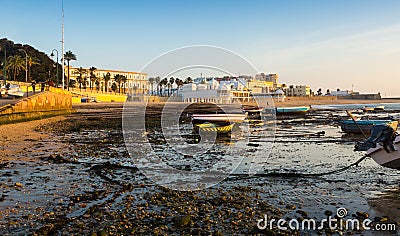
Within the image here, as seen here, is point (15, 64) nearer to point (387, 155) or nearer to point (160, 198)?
point (160, 198)

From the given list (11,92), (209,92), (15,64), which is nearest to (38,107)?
(11,92)

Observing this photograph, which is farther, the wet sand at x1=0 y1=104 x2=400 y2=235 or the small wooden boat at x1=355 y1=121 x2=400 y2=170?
the small wooden boat at x1=355 y1=121 x2=400 y2=170

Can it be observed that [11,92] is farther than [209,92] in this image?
No

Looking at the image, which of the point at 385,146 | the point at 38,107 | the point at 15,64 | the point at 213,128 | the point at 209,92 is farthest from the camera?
the point at 15,64

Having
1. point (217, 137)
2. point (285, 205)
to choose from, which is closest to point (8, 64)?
point (217, 137)

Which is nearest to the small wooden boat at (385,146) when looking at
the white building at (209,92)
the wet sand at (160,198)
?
the wet sand at (160,198)

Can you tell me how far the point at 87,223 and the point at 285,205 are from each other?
442 centimetres

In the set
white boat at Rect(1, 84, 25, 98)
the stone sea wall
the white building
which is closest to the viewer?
the stone sea wall

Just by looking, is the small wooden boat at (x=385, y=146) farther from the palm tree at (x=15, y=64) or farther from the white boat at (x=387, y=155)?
the palm tree at (x=15, y=64)

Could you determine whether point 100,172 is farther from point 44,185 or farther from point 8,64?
point 8,64

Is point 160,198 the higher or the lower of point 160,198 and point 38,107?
the lower

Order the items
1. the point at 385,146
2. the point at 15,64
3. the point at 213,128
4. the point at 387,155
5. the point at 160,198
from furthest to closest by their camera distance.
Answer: the point at 15,64 → the point at 213,128 → the point at 387,155 → the point at 385,146 → the point at 160,198

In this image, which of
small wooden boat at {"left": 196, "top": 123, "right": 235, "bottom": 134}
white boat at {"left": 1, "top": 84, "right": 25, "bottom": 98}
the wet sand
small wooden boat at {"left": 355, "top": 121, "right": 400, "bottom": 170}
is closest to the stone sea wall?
white boat at {"left": 1, "top": 84, "right": 25, "bottom": 98}

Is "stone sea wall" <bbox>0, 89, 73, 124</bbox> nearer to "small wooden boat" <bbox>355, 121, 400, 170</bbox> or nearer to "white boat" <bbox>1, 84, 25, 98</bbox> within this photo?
"white boat" <bbox>1, 84, 25, 98</bbox>
